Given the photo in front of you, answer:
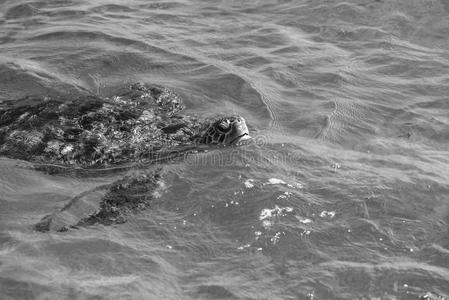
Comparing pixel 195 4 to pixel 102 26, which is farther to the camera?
pixel 195 4

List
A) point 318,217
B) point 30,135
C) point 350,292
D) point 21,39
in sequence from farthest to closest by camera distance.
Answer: point 21,39 < point 30,135 < point 318,217 < point 350,292

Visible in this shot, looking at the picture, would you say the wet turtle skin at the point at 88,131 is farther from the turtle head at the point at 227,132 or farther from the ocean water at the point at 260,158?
the ocean water at the point at 260,158

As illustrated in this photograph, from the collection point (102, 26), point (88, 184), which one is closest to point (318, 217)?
point (88, 184)

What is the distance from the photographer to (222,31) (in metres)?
10.1

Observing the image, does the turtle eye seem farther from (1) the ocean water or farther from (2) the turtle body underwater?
(1) the ocean water

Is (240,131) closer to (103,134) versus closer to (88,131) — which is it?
(103,134)

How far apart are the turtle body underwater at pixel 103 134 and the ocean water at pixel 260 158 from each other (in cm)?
24

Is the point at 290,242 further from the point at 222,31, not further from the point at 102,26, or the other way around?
the point at 102,26

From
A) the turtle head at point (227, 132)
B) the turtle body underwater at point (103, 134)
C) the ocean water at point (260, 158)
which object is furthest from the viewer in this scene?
the turtle head at point (227, 132)

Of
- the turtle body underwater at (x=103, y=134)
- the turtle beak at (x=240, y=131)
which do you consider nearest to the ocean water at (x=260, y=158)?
the turtle beak at (x=240, y=131)

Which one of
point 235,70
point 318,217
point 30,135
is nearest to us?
point 318,217

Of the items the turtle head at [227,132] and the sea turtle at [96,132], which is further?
the turtle head at [227,132]

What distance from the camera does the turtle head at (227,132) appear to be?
6.63 metres

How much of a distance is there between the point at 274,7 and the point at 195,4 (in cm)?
140
